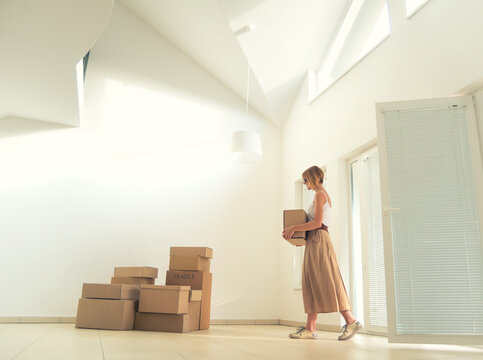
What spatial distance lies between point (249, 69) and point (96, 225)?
2616mm

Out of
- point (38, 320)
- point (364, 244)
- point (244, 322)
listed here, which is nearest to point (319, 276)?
point (364, 244)

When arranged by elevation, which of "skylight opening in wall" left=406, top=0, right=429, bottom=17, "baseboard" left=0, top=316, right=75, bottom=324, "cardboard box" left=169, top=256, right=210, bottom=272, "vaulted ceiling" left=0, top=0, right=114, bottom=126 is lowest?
"baseboard" left=0, top=316, right=75, bottom=324

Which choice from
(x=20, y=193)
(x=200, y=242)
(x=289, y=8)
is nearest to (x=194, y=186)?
(x=200, y=242)

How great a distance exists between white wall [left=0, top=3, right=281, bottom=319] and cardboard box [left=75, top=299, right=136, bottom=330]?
1.09 metres

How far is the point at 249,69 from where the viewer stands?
522cm

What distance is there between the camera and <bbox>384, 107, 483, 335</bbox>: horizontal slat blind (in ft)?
8.70

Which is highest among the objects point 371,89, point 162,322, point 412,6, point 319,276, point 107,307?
point 412,6

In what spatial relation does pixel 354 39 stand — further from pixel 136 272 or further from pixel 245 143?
pixel 136 272

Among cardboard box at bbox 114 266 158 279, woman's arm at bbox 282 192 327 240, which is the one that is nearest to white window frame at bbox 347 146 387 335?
woman's arm at bbox 282 192 327 240

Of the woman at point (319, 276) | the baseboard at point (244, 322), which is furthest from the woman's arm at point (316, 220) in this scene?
the baseboard at point (244, 322)

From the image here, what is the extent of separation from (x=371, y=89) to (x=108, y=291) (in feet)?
9.71

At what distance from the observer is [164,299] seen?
355cm

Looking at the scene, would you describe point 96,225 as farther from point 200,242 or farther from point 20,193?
point 200,242

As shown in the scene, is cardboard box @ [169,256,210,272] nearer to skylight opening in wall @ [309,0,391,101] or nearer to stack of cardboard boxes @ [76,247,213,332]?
stack of cardboard boxes @ [76,247,213,332]
